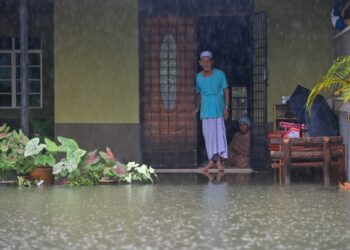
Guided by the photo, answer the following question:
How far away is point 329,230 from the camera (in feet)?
27.2

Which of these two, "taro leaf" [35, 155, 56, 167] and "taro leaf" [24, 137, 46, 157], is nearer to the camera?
"taro leaf" [24, 137, 46, 157]

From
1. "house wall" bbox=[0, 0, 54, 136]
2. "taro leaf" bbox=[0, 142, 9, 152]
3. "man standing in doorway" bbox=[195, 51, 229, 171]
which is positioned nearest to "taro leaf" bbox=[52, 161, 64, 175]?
"taro leaf" bbox=[0, 142, 9, 152]

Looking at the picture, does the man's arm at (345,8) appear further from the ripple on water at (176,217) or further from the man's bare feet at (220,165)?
the man's bare feet at (220,165)

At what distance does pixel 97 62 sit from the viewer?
50.2 feet

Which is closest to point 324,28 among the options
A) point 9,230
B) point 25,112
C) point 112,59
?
point 112,59

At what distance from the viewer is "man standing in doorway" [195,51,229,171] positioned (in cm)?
1460

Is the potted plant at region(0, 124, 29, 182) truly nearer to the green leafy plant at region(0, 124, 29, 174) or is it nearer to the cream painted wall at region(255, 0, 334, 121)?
the green leafy plant at region(0, 124, 29, 174)

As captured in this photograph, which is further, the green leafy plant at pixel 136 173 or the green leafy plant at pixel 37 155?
the green leafy plant at pixel 136 173

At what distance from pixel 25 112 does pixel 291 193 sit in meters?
4.42

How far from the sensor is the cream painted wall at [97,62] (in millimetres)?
15242

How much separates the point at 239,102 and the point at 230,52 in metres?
1.04

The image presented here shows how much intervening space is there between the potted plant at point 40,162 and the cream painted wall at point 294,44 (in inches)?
166

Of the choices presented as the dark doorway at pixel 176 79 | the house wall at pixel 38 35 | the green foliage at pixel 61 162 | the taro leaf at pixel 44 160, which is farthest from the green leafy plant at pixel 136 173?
the house wall at pixel 38 35

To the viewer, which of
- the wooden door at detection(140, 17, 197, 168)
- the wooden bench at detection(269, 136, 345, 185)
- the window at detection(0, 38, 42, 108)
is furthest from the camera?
the window at detection(0, 38, 42, 108)
